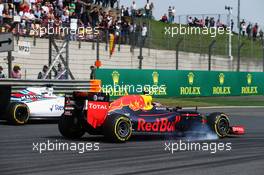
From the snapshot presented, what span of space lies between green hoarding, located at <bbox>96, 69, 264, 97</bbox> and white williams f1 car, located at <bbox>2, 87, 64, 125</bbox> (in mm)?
9700

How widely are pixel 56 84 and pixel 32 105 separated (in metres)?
4.97

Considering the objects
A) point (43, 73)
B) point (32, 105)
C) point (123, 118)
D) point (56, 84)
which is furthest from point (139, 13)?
point (123, 118)

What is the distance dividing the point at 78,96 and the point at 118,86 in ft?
49.1

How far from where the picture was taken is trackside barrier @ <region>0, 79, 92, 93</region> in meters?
18.7

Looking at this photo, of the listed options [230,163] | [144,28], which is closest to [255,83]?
[144,28]

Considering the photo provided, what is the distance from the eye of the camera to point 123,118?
12.1m

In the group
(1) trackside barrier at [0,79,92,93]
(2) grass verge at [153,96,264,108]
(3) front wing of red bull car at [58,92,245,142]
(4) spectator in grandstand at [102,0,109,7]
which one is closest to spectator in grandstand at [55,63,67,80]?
(1) trackside barrier at [0,79,92,93]

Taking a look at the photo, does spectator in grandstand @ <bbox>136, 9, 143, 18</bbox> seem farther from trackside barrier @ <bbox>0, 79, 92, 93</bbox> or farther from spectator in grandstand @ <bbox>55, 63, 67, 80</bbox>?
trackside barrier @ <bbox>0, 79, 92, 93</bbox>

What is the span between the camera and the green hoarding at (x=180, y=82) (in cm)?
2734

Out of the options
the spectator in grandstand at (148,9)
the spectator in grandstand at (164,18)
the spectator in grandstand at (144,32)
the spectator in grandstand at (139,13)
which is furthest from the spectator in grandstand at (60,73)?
the spectator in grandstand at (164,18)

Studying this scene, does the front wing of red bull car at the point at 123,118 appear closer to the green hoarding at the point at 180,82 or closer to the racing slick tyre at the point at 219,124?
the racing slick tyre at the point at 219,124

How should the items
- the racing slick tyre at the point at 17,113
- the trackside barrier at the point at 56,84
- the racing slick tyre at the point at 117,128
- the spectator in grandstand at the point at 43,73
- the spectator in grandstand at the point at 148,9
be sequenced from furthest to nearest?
1. the spectator in grandstand at the point at 148,9
2. the spectator in grandstand at the point at 43,73
3. the trackside barrier at the point at 56,84
4. the racing slick tyre at the point at 17,113
5. the racing slick tyre at the point at 117,128

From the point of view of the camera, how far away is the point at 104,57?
92.0 feet

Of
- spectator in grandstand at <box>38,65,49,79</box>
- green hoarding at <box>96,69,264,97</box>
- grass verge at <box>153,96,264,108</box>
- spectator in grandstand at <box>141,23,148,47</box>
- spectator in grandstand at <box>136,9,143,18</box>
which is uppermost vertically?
spectator in grandstand at <box>136,9,143,18</box>
